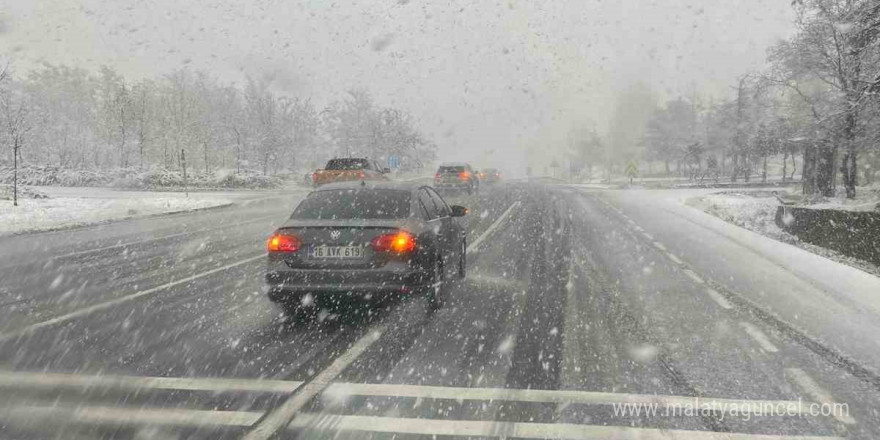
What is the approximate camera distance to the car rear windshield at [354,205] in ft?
20.2

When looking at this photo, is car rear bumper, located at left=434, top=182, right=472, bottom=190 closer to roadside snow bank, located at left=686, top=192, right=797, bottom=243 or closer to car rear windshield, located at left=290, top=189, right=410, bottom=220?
roadside snow bank, located at left=686, top=192, right=797, bottom=243

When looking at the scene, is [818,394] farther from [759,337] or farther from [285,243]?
[285,243]

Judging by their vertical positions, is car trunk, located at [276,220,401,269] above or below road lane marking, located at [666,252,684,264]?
above

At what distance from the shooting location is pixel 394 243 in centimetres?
576

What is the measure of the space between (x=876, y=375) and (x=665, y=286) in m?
3.49

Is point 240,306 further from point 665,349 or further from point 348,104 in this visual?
point 348,104

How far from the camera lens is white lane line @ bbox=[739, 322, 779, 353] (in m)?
5.00

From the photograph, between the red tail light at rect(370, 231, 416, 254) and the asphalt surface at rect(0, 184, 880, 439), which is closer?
the asphalt surface at rect(0, 184, 880, 439)

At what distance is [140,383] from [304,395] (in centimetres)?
123

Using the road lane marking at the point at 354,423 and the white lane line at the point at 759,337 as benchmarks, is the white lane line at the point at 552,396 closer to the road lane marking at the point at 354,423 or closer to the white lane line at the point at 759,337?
the road lane marking at the point at 354,423

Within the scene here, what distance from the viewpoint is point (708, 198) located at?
2680 centimetres

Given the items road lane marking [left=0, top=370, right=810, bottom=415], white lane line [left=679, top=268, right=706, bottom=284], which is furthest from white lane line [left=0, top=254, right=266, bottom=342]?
white lane line [left=679, top=268, right=706, bottom=284]

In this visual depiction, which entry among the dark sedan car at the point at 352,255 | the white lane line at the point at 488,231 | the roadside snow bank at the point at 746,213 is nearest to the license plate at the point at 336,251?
the dark sedan car at the point at 352,255

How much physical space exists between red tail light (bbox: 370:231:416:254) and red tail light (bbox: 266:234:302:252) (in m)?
0.76
